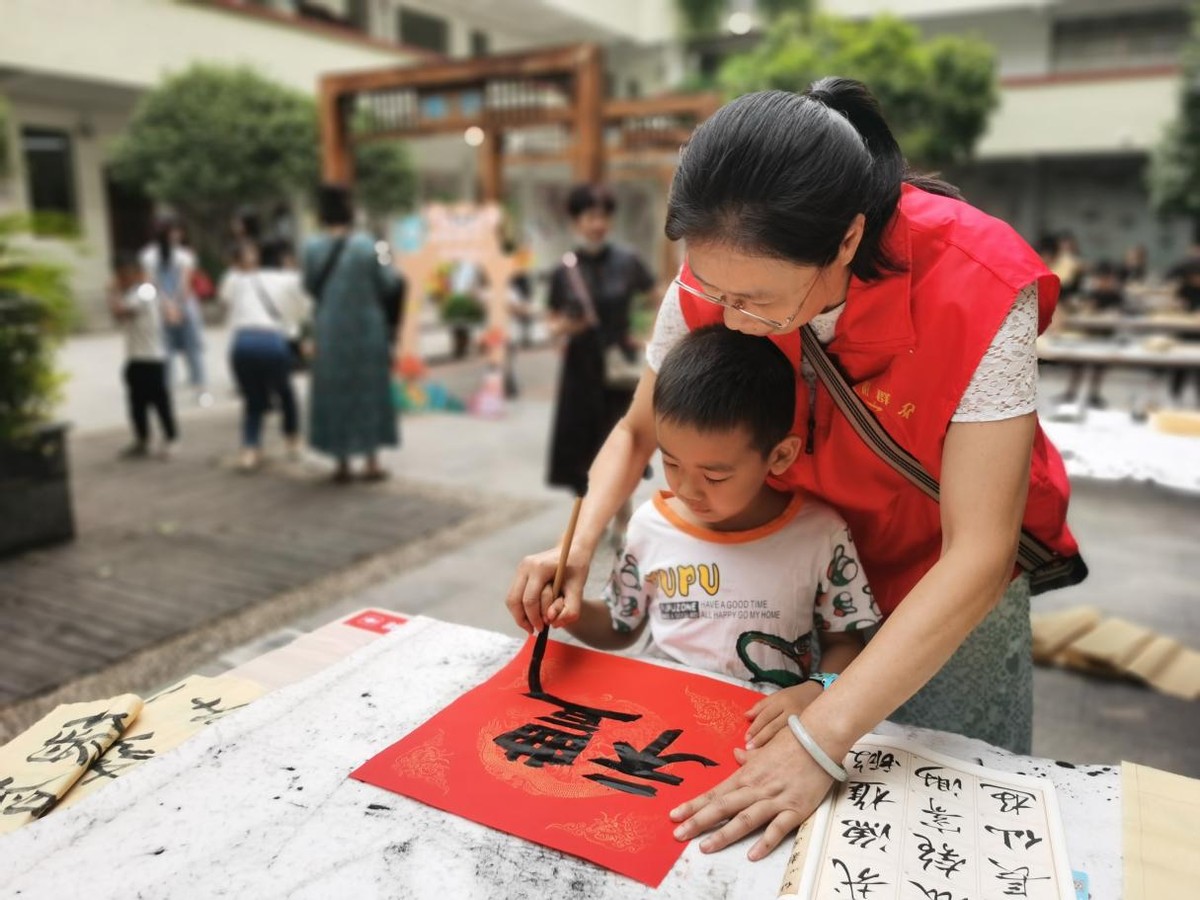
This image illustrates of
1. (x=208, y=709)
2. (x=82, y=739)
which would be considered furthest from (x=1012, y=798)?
(x=82, y=739)

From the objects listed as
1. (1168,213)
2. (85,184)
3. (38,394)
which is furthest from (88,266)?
(1168,213)

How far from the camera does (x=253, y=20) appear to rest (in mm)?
13648

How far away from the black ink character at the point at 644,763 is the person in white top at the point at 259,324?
472 centimetres

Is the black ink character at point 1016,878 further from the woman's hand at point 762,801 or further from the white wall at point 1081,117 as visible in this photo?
the white wall at point 1081,117

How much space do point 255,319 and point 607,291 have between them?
232cm

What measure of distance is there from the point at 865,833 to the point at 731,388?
58cm

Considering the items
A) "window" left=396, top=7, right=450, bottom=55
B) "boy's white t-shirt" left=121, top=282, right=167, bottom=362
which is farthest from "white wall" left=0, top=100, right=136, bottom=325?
"boy's white t-shirt" left=121, top=282, right=167, bottom=362

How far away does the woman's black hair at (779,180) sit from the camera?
98 centimetres

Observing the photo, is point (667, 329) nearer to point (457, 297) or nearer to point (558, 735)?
point (558, 735)

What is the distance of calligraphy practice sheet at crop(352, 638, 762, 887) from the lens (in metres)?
0.95

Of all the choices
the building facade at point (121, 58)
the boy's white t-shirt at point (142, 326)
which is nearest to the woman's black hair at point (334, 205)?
the boy's white t-shirt at point (142, 326)

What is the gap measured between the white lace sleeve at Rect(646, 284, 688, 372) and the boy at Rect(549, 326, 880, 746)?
74 mm

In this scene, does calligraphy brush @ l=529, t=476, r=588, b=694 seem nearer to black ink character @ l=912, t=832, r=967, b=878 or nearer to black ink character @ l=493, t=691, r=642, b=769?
black ink character @ l=493, t=691, r=642, b=769

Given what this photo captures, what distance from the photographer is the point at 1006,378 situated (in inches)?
41.1
